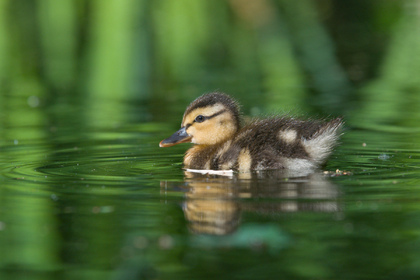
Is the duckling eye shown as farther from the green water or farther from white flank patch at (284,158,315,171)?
white flank patch at (284,158,315,171)

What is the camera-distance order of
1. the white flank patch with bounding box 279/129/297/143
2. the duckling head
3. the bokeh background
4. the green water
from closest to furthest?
the green water, the white flank patch with bounding box 279/129/297/143, the duckling head, the bokeh background

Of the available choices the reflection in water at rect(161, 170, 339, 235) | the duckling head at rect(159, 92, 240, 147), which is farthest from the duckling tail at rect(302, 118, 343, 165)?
the duckling head at rect(159, 92, 240, 147)

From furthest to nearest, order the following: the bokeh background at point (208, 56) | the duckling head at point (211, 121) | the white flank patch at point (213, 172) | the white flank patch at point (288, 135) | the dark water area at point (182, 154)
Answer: the bokeh background at point (208, 56) → the duckling head at point (211, 121) → the white flank patch at point (288, 135) → the white flank patch at point (213, 172) → the dark water area at point (182, 154)

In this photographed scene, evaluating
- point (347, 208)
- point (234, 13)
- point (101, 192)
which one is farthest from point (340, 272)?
point (234, 13)

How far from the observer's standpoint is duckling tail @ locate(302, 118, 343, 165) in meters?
5.33

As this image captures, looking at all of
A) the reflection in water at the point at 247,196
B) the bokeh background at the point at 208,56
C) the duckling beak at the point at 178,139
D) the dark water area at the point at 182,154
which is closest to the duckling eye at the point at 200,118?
the duckling beak at the point at 178,139

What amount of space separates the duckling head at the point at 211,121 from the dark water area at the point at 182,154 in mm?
246

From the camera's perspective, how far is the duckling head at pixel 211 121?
5.93 m

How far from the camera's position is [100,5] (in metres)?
9.05

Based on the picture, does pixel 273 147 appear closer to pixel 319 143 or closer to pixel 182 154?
pixel 319 143

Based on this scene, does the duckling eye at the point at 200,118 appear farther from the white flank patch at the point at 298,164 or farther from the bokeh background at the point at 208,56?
the bokeh background at the point at 208,56

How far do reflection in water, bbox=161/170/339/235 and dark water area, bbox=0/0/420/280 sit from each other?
0.01 m

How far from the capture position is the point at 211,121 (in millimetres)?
5945

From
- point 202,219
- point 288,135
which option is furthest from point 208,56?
point 202,219
